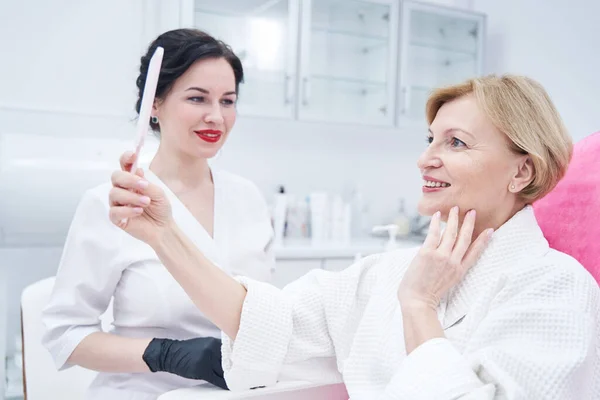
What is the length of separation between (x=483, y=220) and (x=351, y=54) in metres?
2.08

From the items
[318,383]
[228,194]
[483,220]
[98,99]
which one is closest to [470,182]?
[483,220]

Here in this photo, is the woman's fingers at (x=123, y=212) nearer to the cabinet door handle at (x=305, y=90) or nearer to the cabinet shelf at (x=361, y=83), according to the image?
the cabinet door handle at (x=305, y=90)

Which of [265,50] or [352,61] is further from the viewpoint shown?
[352,61]

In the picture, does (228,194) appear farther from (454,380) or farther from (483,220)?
(454,380)

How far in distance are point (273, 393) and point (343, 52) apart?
220 centimetres

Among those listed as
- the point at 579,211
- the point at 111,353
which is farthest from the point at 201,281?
the point at 579,211

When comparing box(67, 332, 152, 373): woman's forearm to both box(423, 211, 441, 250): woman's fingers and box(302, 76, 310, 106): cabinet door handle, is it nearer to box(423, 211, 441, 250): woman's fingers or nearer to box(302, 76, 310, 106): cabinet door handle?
box(423, 211, 441, 250): woman's fingers

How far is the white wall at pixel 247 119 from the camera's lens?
2.46m

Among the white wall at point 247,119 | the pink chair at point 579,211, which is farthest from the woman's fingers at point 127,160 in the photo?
the white wall at point 247,119

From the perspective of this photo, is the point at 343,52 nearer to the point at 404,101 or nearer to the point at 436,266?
the point at 404,101

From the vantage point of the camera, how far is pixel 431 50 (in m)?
3.16

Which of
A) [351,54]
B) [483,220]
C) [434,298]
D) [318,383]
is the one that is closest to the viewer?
[434,298]

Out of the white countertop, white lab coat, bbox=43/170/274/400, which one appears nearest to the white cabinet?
the white countertop

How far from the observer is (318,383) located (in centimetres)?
119
